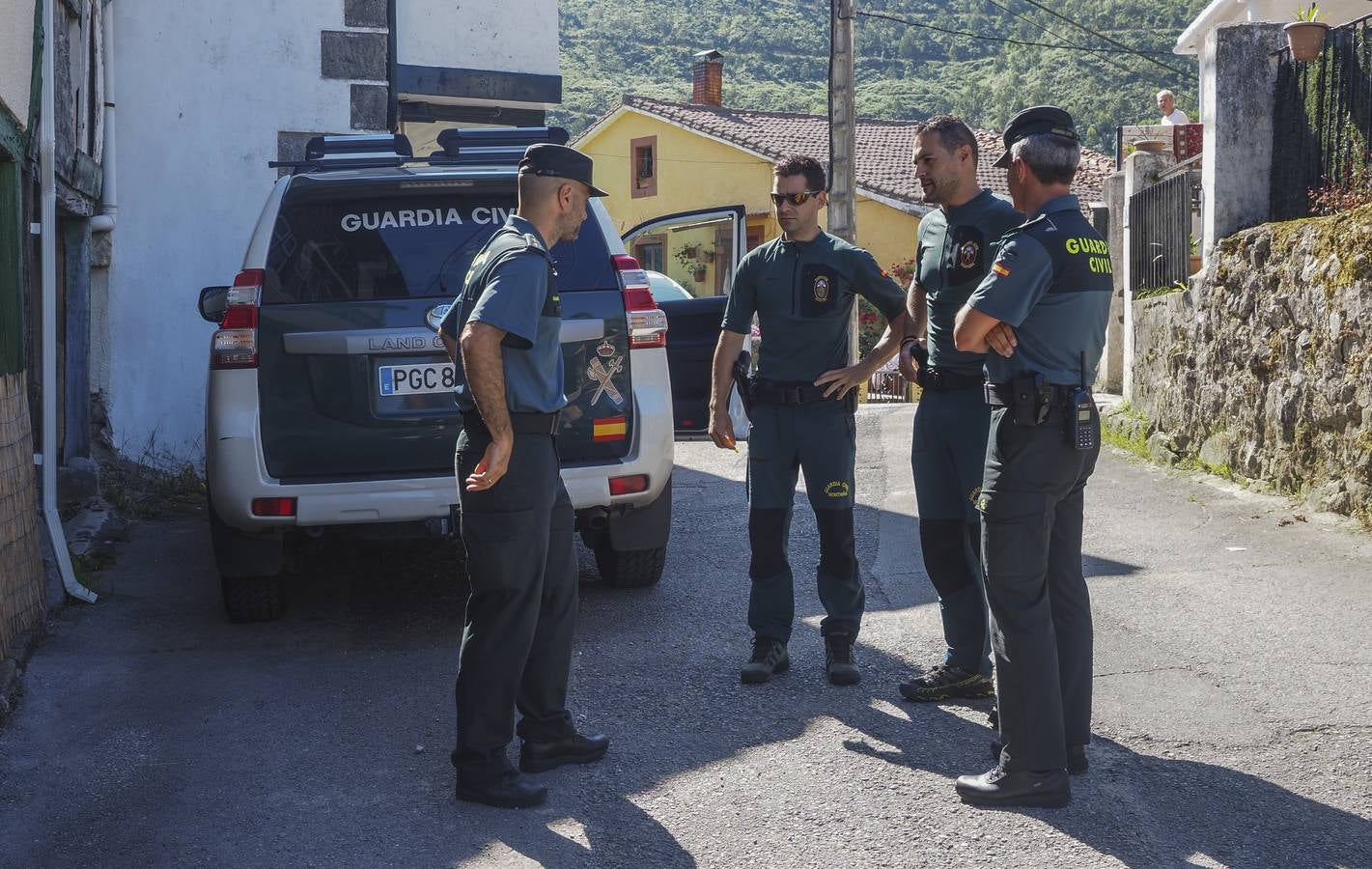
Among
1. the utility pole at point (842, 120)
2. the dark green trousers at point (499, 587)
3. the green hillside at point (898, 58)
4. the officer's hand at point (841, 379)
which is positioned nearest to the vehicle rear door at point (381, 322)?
the officer's hand at point (841, 379)

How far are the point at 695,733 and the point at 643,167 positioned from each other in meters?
35.7

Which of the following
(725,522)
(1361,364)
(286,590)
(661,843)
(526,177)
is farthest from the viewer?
(725,522)

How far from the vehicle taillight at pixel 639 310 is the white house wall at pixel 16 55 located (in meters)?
3.00

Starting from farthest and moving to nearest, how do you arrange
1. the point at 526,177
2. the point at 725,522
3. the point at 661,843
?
the point at 725,522
the point at 526,177
the point at 661,843

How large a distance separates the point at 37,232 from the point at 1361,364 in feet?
22.7

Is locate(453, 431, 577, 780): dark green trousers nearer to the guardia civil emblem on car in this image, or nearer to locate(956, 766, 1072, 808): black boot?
locate(956, 766, 1072, 808): black boot

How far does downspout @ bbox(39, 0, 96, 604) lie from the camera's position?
6508mm

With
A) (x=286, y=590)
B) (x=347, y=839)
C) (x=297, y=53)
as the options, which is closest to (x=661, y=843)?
(x=347, y=839)

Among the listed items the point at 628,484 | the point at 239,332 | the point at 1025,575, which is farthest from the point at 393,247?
the point at 1025,575

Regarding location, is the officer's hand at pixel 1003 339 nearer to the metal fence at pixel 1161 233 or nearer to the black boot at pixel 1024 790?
the black boot at pixel 1024 790

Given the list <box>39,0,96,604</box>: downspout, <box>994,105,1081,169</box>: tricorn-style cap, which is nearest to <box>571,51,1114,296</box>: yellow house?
<box>39,0,96,604</box>: downspout

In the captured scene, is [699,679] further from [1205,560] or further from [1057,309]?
[1205,560]

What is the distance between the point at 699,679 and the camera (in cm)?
516

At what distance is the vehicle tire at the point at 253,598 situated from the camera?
602cm
